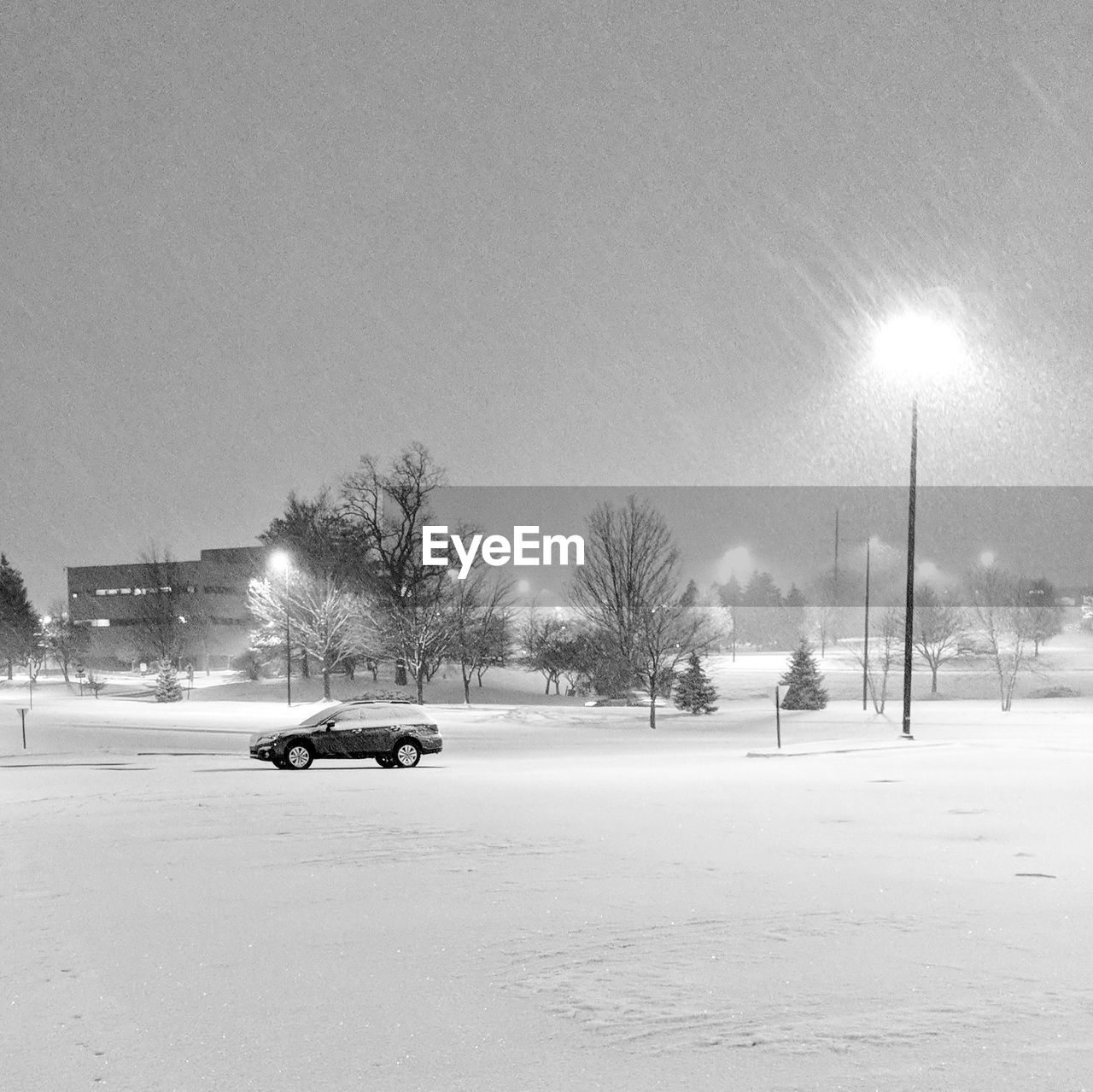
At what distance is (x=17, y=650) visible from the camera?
90.6 meters

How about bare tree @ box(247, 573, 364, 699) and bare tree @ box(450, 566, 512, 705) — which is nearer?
bare tree @ box(247, 573, 364, 699)

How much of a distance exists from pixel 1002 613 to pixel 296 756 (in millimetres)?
53899

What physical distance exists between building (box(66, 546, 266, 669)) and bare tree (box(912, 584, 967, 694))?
140ft

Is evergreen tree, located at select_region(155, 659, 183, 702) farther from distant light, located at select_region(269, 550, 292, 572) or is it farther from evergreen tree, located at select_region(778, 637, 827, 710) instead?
evergreen tree, located at select_region(778, 637, 827, 710)

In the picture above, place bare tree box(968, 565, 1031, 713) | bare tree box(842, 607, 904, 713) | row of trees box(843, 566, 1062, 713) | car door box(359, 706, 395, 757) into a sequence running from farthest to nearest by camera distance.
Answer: row of trees box(843, 566, 1062, 713) → bare tree box(968, 565, 1031, 713) → bare tree box(842, 607, 904, 713) → car door box(359, 706, 395, 757)

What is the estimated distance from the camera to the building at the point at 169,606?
7981cm

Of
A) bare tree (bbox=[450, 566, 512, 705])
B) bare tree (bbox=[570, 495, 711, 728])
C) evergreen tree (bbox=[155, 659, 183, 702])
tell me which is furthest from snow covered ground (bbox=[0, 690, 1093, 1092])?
evergreen tree (bbox=[155, 659, 183, 702])

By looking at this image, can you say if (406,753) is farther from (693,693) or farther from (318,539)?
(318,539)

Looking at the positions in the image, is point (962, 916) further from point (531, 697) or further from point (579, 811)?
point (531, 697)

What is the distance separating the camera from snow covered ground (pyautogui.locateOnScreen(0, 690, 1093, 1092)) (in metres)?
5.23

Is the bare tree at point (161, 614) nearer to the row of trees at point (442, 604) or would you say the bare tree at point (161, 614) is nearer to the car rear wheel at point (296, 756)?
the row of trees at point (442, 604)

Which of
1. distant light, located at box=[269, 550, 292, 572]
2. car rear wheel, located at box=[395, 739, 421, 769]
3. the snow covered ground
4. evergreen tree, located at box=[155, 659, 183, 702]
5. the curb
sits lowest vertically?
evergreen tree, located at box=[155, 659, 183, 702]

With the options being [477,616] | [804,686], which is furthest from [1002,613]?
[477,616]

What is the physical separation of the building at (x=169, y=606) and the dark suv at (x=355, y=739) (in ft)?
172
